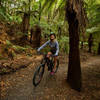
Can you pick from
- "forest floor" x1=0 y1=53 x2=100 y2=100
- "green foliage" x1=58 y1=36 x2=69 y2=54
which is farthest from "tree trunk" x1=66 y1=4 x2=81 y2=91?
"green foliage" x1=58 y1=36 x2=69 y2=54

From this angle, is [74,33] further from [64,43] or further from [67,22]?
[64,43]

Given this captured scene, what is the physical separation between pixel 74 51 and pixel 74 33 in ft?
2.48

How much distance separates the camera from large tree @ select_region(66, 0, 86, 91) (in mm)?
3648

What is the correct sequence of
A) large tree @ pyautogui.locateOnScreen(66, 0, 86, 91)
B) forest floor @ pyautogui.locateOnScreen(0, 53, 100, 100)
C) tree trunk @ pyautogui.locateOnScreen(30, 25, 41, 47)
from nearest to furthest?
forest floor @ pyautogui.locateOnScreen(0, 53, 100, 100), large tree @ pyautogui.locateOnScreen(66, 0, 86, 91), tree trunk @ pyautogui.locateOnScreen(30, 25, 41, 47)

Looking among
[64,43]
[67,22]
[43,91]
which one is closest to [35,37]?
[64,43]

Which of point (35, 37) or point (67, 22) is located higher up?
point (67, 22)

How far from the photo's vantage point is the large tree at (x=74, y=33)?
365 cm

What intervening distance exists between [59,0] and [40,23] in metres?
6.71

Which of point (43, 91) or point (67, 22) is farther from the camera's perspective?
point (67, 22)

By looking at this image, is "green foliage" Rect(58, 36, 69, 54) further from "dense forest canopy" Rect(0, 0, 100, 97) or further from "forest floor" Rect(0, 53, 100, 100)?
"forest floor" Rect(0, 53, 100, 100)

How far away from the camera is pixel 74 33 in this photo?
394 centimetres

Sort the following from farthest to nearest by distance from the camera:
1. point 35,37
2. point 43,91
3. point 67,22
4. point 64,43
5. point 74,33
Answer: point 35,37 → point 64,43 → point 67,22 → point 74,33 → point 43,91

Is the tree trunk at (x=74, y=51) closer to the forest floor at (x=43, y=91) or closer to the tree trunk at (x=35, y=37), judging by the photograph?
the forest floor at (x=43, y=91)

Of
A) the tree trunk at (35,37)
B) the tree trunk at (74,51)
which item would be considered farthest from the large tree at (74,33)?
the tree trunk at (35,37)
